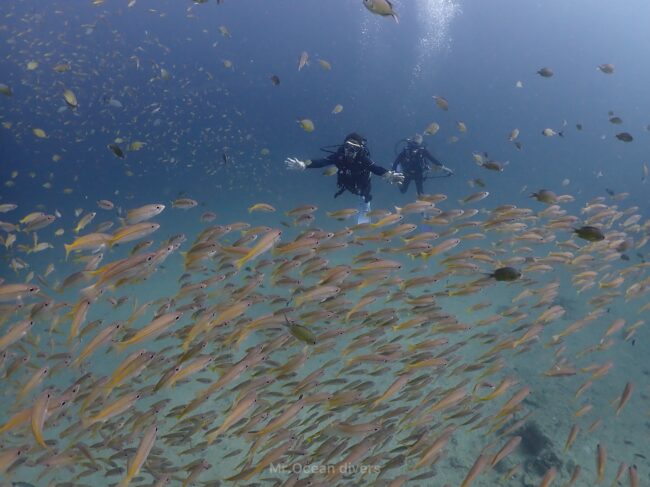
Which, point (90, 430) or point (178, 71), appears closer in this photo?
point (90, 430)

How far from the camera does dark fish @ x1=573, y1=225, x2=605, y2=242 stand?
5203 mm

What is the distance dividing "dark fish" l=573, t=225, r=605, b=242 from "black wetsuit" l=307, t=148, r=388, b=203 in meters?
4.73

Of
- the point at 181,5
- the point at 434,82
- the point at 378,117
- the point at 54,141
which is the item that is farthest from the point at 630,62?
the point at 54,141

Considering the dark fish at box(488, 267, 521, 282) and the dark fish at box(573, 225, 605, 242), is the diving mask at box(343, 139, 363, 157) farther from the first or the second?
the dark fish at box(488, 267, 521, 282)

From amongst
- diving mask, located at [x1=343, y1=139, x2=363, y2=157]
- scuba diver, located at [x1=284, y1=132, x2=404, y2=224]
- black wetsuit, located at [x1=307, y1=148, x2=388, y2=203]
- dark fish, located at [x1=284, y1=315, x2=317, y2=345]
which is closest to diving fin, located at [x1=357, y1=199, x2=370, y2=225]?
scuba diver, located at [x1=284, y1=132, x2=404, y2=224]

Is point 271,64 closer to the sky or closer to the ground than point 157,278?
closer to the sky

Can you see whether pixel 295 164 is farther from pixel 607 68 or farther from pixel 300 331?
pixel 607 68

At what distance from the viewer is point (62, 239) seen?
114ft

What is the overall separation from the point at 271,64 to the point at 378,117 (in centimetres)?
3496

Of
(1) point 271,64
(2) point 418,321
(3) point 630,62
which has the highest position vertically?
(3) point 630,62

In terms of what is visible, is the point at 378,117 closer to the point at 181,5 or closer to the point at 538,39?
the point at 181,5

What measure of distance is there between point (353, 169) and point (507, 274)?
574 cm

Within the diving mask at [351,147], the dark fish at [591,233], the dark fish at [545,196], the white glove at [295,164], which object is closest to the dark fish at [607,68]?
the dark fish at [545,196]

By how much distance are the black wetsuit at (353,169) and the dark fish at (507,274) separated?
502cm
